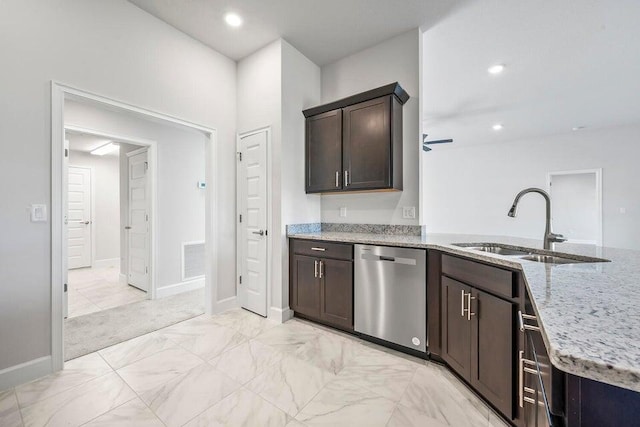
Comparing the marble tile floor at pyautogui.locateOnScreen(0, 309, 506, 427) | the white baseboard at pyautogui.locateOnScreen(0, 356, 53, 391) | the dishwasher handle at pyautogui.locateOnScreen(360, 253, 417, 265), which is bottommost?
the marble tile floor at pyautogui.locateOnScreen(0, 309, 506, 427)

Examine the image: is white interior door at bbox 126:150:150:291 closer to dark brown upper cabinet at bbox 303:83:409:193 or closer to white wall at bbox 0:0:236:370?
white wall at bbox 0:0:236:370

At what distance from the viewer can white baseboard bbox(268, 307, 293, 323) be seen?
110 inches

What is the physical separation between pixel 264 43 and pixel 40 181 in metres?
2.36

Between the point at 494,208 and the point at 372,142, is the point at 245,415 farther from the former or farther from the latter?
the point at 494,208

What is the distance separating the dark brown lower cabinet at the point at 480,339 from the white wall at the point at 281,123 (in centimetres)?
160

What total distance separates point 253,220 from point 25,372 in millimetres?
2001

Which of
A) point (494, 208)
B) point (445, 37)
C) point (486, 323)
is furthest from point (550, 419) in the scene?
point (494, 208)

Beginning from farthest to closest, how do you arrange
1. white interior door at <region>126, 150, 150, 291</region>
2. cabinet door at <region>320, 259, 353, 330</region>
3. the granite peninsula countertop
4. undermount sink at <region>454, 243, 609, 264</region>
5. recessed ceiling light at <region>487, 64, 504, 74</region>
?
white interior door at <region>126, 150, 150, 291</region>
recessed ceiling light at <region>487, 64, 504, 74</region>
cabinet door at <region>320, 259, 353, 330</region>
undermount sink at <region>454, 243, 609, 264</region>
the granite peninsula countertop

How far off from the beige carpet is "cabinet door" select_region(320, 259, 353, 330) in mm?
1502

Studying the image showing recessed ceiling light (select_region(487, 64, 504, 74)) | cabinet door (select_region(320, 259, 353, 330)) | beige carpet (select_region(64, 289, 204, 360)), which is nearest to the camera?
beige carpet (select_region(64, 289, 204, 360))

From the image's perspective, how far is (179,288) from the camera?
12.5ft

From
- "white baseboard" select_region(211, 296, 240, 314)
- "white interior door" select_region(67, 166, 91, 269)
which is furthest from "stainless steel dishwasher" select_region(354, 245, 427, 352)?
"white interior door" select_region(67, 166, 91, 269)

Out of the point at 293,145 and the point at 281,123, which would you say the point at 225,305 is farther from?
the point at 281,123

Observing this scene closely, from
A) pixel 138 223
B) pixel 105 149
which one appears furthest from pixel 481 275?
pixel 105 149
